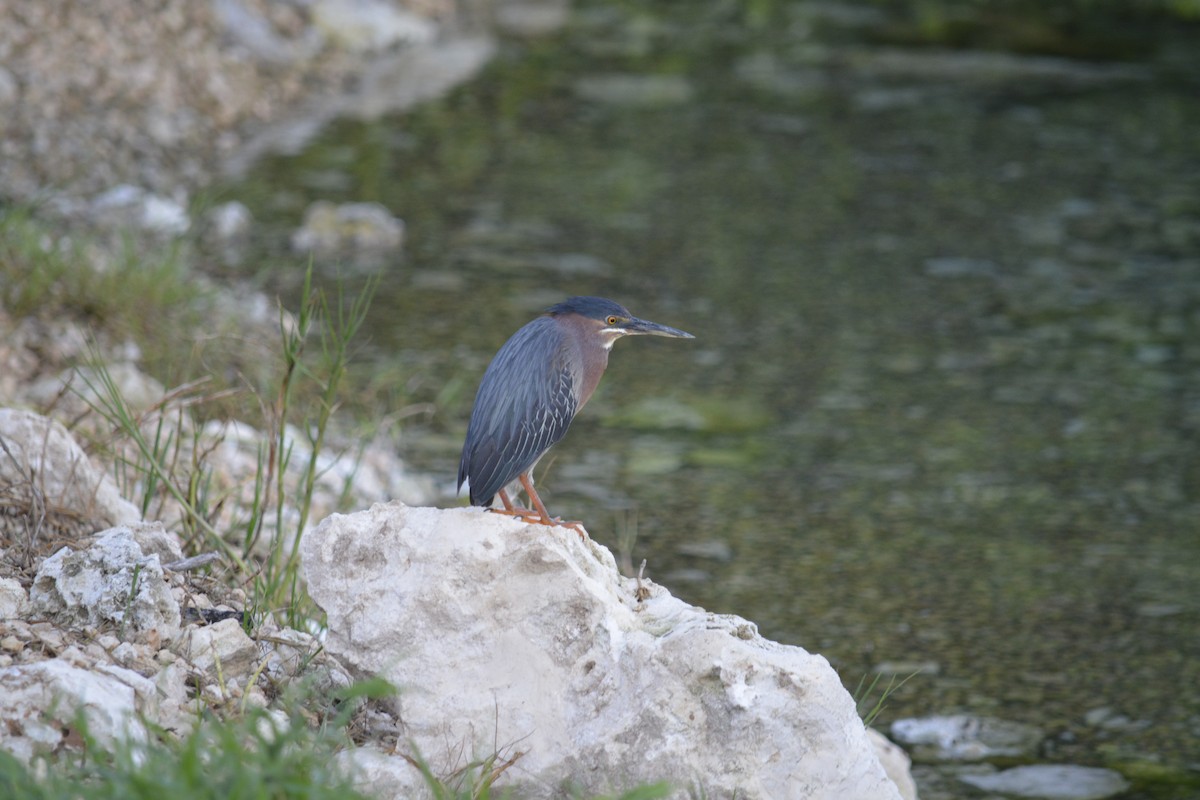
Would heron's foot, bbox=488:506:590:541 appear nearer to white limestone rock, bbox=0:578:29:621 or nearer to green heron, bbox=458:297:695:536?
green heron, bbox=458:297:695:536

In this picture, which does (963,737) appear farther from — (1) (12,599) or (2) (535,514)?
(1) (12,599)

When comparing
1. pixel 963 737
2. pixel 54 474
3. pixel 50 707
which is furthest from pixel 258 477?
pixel 963 737

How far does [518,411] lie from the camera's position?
2.67 m

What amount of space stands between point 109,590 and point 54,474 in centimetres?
63

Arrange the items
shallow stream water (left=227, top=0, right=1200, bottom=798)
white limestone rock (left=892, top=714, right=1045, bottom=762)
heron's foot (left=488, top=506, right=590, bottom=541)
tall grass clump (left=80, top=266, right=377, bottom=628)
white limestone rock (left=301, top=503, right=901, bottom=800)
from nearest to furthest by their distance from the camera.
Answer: white limestone rock (left=301, top=503, right=901, bottom=800) → heron's foot (left=488, top=506, right=590, bottom=541) → tall grass clump (left=80, top=266, right=377, bottom=628) → white limestone rock (left=892, top=714, right=1045, bottom=762) → shallow stream water (left=227, top=0, right=1200, bottom=798)

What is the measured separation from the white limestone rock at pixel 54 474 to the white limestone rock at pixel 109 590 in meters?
0.41

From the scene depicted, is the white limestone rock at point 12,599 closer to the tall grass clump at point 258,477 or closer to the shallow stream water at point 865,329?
the tall grass clump at point 258,477

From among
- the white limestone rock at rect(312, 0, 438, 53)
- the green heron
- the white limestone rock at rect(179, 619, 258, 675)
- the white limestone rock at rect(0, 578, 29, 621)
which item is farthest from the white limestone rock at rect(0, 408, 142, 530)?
the white limestone rock at rect(312, 0, 438, 53)

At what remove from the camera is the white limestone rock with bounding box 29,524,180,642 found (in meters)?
2.46

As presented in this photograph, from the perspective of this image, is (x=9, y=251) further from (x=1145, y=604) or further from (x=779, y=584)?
(x=1145, y=604)

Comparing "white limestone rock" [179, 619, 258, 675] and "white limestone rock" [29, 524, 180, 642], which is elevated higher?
"white limestone rock" [29, 524, 180, 642]

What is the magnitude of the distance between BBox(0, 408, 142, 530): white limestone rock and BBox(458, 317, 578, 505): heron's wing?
77 centimetres

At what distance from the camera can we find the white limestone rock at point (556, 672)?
2.37 m

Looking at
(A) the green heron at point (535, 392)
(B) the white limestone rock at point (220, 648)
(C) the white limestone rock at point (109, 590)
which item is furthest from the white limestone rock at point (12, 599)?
(A) the green heron at point (535, 392)
